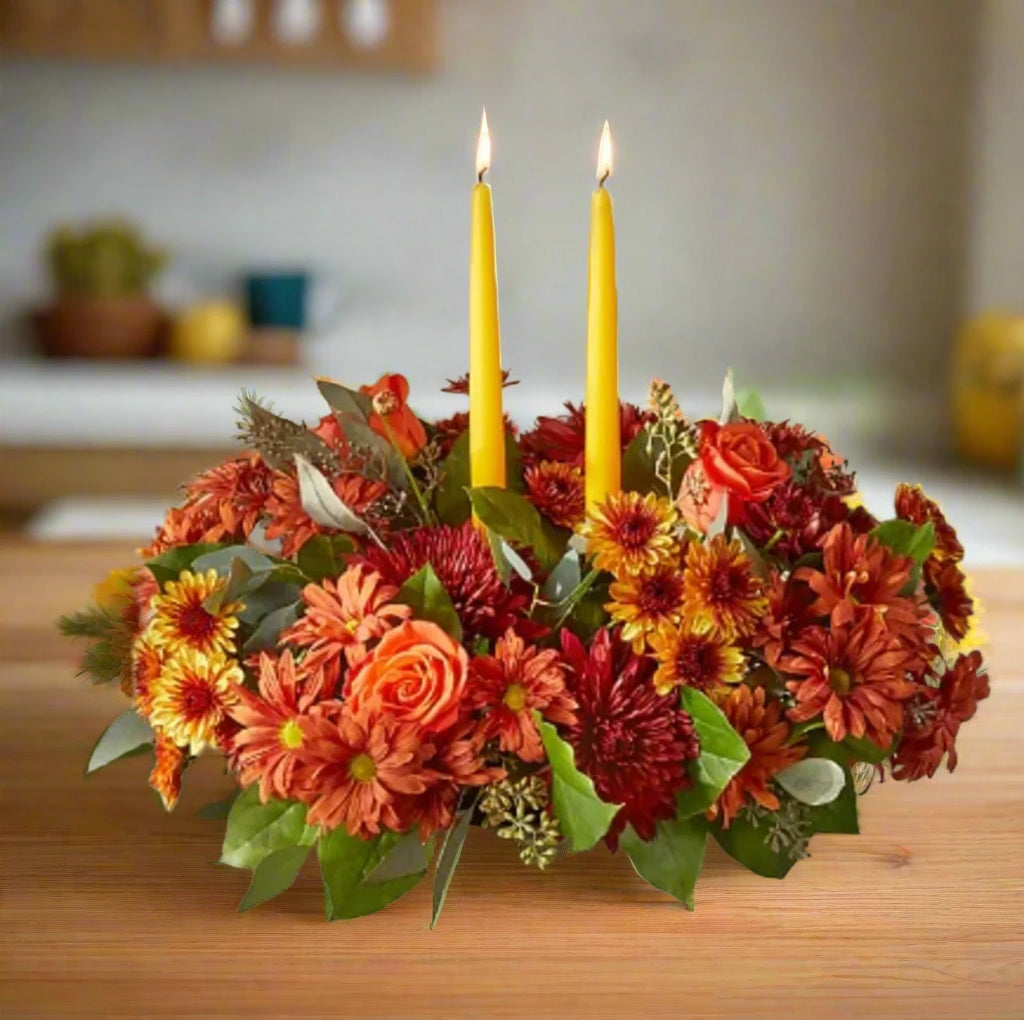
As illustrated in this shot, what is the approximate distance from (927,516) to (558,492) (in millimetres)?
165

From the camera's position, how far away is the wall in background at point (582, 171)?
10.7ft

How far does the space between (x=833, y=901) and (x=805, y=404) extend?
2.85 metres

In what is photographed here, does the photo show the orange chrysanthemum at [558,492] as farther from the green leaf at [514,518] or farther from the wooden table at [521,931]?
the wooden table at [521,931]

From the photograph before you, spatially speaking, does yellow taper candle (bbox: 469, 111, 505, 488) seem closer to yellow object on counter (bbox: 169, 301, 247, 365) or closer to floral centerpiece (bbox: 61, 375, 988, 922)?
floral centerpiece (bbox: 61, 375, 988, 922)

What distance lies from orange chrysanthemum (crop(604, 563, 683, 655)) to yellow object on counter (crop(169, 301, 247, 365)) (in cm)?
277

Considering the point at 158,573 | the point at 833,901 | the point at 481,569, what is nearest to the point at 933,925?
the point at 833,901

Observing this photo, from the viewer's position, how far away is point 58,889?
54 centimetres

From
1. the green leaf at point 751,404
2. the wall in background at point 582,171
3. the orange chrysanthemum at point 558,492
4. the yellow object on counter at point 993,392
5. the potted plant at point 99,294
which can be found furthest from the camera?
the wall in background at point 582,171

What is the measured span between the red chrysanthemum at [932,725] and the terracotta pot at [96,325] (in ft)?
9.19

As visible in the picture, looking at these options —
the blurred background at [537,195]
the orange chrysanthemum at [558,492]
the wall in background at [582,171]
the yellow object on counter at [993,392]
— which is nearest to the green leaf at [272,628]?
the orange chrysanthemum at [558,492]

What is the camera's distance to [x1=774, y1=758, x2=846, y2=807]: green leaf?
518mm

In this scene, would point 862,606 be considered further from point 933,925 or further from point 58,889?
point 58,889

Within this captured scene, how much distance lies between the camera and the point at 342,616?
0.50 metres

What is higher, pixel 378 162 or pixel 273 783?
pixel 378 162
